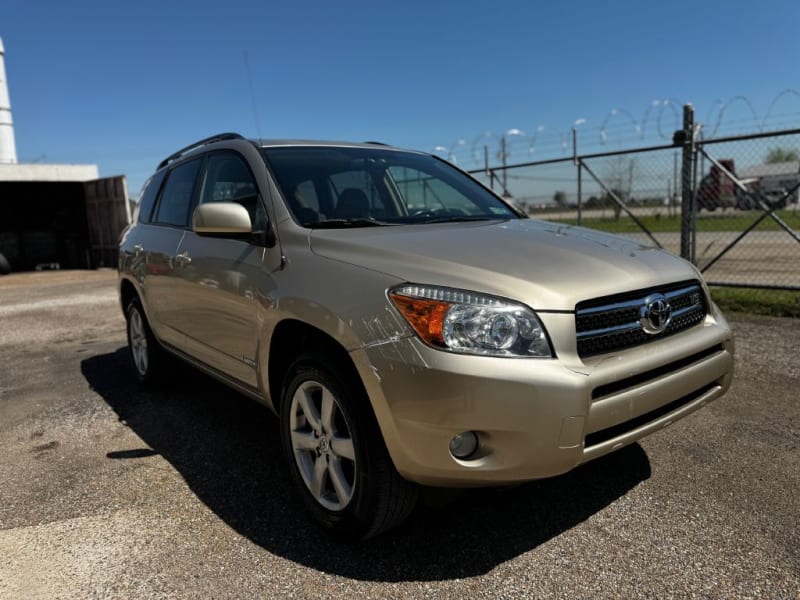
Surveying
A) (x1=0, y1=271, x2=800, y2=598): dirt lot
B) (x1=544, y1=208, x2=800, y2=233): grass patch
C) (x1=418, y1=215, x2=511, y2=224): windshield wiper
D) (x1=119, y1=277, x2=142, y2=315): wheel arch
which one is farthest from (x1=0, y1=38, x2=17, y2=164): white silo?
(x1=418, y1=215, x2=511, y2=224): windshield wiper

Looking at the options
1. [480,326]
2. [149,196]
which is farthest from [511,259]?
[149,196]

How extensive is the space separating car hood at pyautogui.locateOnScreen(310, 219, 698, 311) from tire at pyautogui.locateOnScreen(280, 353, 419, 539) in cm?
48

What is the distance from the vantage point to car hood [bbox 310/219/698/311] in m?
2.21

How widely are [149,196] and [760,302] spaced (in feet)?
21.4

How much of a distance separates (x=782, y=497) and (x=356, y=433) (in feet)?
6.57

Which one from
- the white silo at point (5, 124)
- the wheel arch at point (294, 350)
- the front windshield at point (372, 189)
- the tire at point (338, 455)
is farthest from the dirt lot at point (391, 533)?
the white silo at point (5, 124)

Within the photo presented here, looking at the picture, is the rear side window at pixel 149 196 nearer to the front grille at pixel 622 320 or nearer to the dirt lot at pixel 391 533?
the dirt lot at pixel 391 533

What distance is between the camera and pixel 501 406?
6.66 feet

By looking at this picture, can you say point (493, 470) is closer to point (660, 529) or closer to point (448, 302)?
point (448, 302)

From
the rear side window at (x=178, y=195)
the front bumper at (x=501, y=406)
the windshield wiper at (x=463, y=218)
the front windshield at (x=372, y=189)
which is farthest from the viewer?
the rear side window at (x=178, y=195)

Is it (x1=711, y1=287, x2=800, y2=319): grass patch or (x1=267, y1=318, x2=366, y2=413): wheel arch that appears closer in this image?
(x1=267, y1=318, x2=366, y2=413): wheel arch

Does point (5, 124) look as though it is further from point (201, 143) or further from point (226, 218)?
point (226, 218)

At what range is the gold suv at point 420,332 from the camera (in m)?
2.08

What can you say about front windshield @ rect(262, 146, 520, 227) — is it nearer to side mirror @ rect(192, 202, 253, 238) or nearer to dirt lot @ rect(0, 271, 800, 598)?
side mirror @ rect(192, 202, 253, 238)
